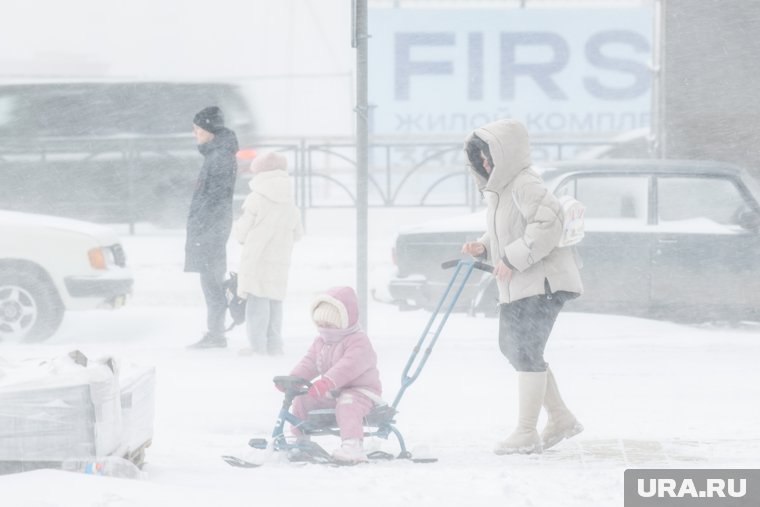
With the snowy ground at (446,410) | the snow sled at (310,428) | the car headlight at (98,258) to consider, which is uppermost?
the car headlight at (98,258)

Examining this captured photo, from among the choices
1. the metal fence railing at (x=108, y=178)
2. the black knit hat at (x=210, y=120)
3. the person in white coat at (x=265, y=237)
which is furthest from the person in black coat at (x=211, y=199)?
the metal fence railing at (x=108, y=178)

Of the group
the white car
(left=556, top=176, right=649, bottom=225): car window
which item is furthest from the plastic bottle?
(left=556, top=176, right=649, bottom=225): car window

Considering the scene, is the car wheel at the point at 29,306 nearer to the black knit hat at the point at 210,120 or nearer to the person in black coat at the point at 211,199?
the person in black coat at the point at 211,199

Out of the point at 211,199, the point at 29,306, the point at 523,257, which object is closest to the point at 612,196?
the point at 211,199

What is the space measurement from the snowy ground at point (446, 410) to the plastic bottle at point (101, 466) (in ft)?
0.30

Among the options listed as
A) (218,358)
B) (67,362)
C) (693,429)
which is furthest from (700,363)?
(67,362)

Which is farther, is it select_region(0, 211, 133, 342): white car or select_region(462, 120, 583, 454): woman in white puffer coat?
select_region(0, 211, 133, 342): white car

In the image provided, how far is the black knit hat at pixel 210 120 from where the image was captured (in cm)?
930

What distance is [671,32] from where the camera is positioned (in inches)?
482

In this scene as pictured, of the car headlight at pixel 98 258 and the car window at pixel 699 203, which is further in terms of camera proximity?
the car window at pixel 699 203

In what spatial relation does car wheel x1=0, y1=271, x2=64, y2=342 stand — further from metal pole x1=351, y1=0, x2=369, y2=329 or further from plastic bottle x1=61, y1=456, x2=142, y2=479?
plastic bottle x1=61, y1=456, x2=142, y2=479

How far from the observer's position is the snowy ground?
512 cm

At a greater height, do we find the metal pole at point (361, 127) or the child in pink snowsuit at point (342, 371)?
the metal pole at point (361, 127)

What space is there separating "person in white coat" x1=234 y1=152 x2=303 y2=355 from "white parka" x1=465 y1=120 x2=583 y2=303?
333cm
